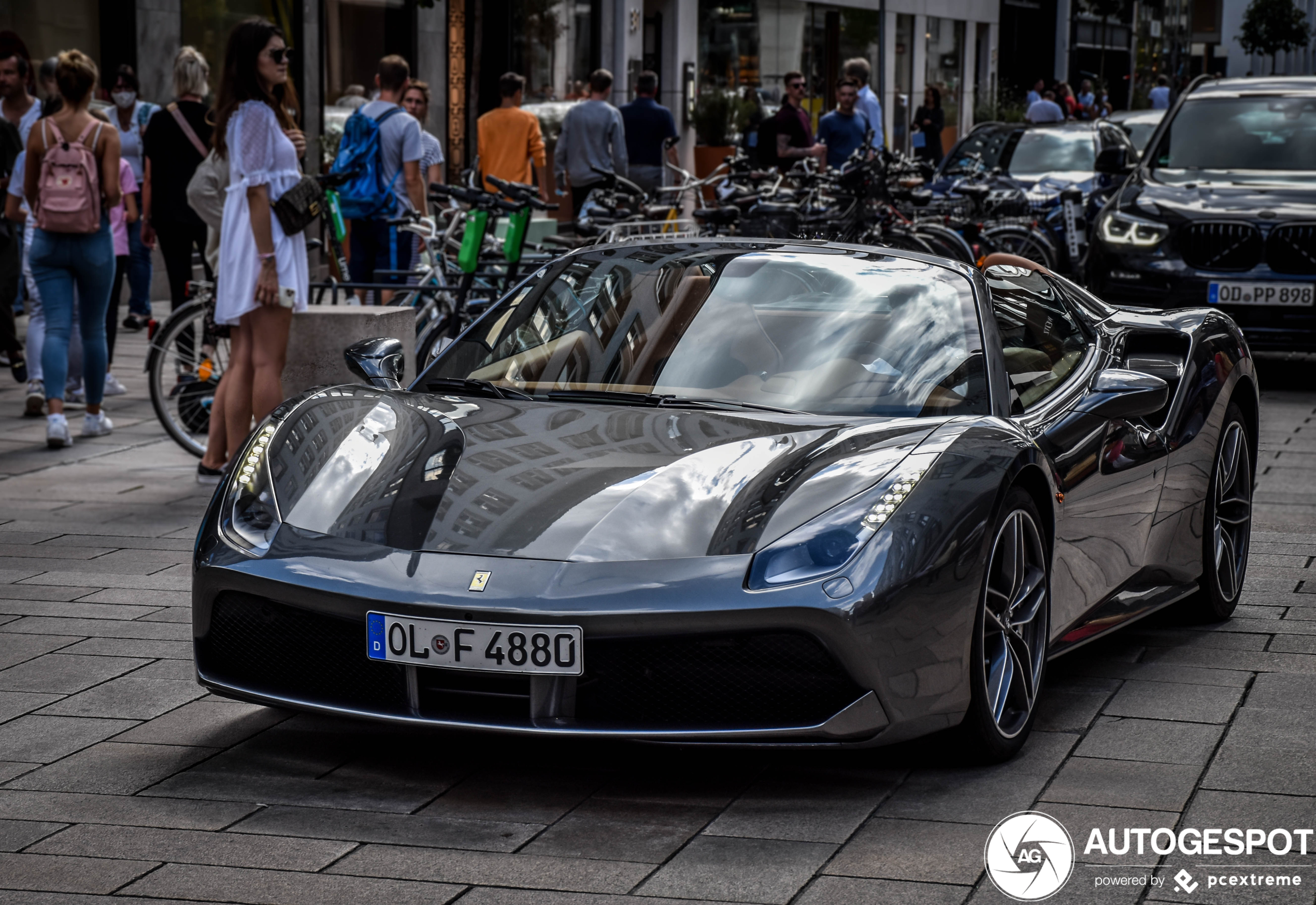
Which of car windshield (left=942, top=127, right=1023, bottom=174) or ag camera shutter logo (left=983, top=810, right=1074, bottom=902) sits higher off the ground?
car windshield (left=942, top=127, right=1023, bottom=174)

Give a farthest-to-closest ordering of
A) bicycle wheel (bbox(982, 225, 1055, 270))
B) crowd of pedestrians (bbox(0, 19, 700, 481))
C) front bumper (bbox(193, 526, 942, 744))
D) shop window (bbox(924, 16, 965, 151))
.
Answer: shop window (bbox(924, 16, 965, 151)) < bicycle wheel (bbox(982, 225, 1055, 270)) < crowd of pedestrians (bbox(0, 19, 700, 481)) < front bumper (bbox(193, 526, 942, 744))

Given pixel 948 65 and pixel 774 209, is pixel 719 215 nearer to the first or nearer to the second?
pixel 774 209

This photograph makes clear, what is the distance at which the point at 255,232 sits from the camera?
788 cm

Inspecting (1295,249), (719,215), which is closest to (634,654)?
(1295,249)

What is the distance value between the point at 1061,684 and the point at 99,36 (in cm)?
1421

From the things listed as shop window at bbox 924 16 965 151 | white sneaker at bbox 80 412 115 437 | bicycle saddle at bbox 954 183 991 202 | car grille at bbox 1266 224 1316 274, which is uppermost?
shop window at bbox 924 16 965 151

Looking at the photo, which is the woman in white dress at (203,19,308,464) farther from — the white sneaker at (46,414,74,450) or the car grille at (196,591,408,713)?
the car grille at (196,591,408,713)

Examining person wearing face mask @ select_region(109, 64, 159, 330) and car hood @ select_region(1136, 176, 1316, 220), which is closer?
car hood @ select_region(1136, 176, 1316, 220)

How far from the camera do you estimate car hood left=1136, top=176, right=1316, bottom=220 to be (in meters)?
11.9

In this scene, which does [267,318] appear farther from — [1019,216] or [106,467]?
[1019,216]

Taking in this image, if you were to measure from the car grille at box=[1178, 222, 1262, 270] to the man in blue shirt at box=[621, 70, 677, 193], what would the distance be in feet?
23.5

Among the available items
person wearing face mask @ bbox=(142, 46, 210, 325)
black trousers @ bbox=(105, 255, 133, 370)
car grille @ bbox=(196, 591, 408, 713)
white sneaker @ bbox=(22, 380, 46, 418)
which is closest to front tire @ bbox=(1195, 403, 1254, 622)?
car grille @ bbox=(196, 591, 408, 713)

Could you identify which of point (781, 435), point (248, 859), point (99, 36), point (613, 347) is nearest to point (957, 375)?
point (781, 435)

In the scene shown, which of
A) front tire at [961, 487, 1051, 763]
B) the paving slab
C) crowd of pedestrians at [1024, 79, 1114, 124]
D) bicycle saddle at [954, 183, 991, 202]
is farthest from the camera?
crowd of pedestrians at [1024, 79, 1114, 124]
